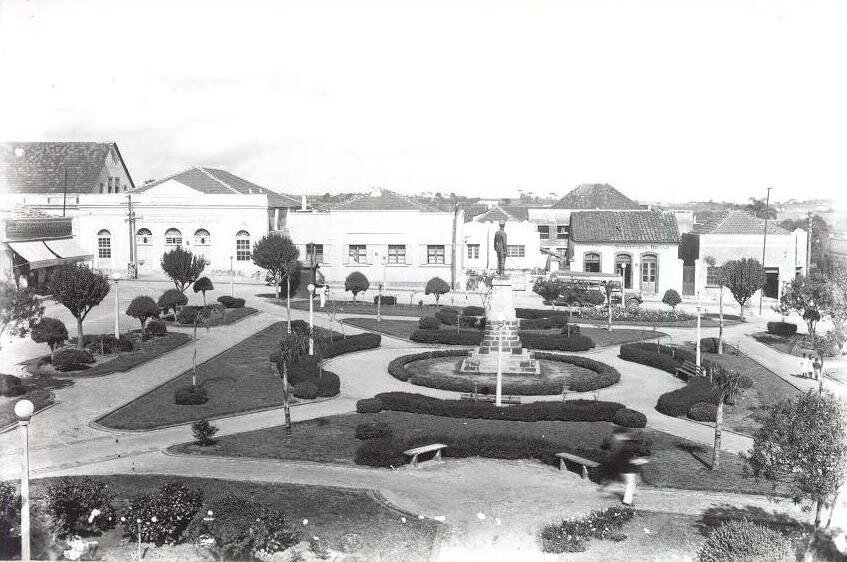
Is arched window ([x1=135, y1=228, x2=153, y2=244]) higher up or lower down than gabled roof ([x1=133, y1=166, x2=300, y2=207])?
lower down

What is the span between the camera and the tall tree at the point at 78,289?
102 feet

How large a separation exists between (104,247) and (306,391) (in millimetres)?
40877

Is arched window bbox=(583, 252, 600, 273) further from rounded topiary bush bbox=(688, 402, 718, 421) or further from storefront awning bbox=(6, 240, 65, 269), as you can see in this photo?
storefront awning bbox=(6, 240, 65, 269)

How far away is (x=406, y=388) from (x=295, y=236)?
3524cm

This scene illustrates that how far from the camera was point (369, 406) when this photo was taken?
24781 mm

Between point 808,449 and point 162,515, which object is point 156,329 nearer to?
point 162,515

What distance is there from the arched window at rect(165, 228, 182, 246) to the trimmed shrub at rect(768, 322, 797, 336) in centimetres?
4333

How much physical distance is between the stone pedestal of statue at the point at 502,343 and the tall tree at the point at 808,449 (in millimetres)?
16555

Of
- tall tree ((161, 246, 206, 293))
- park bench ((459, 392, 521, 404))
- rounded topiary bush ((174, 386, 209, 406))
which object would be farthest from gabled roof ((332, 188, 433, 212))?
rounded topiary bush ((174, 386, 209, 406))

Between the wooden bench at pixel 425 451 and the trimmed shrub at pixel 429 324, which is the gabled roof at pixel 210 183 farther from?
the wooden bench at pixel 425 451

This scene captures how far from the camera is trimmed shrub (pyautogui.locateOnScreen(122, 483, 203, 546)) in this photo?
47.4 ft

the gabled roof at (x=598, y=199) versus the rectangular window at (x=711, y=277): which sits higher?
the gabled roof at (x=598, y=199)

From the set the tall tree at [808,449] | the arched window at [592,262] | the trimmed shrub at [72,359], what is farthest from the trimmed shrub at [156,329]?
the arched window at [592,262]

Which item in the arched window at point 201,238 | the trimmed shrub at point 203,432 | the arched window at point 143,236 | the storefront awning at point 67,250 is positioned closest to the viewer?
the trimmed shrub at point 203,432
